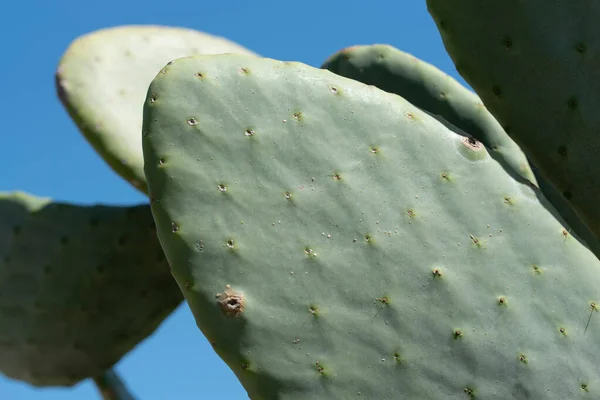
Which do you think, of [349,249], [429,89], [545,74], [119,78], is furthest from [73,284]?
[545,74]

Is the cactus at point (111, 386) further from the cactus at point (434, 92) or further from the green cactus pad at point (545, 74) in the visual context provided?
the green cactus pad at point (545, 74)

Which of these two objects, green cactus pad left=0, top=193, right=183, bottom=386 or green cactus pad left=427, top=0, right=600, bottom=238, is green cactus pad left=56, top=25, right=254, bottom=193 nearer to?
green cactus pad left=0, top=193, right=183, bottom=386

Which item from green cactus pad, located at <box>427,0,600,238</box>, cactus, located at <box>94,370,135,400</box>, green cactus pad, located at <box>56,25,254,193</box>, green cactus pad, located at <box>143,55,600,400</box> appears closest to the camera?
green cactus pad, located at <box>143,55,600,400</box>

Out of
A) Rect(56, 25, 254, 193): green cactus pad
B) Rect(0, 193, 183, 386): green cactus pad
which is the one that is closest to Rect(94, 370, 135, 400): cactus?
Rect(0, 193, 183, 386): green cactus pad

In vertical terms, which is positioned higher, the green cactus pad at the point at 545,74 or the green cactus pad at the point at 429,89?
the green cactus pad at the point at 545,74

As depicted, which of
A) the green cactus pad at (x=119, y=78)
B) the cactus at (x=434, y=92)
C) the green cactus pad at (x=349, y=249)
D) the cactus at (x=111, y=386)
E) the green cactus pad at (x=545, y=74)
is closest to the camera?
the green cactus pad at (x=349, y=249)

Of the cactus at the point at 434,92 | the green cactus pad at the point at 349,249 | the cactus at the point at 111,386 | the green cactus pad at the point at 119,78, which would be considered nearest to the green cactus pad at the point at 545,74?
the green cactus pad at the point at 349,249

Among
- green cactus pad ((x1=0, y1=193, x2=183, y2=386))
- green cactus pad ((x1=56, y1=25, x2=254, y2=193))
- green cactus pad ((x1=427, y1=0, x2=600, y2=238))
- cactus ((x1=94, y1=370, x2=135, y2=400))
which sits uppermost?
green cactus pad ((x1=427, y1=0, x2=600, y2=238))
